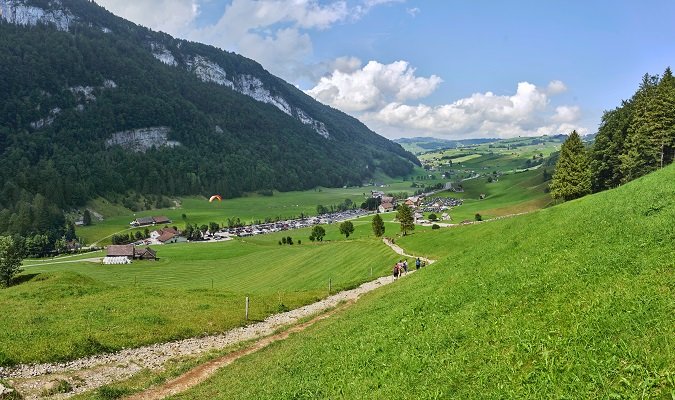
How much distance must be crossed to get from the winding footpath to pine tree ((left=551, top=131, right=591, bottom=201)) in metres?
75.4

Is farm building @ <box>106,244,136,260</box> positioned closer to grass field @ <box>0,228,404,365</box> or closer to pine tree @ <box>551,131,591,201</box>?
grass field @ <box>0,228,404,365</box>

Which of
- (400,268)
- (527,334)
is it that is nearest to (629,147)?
(400,268)

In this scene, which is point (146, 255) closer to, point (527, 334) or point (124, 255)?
point (124, 255)

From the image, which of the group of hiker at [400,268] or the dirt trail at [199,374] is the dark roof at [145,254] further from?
the dirt trail at [199,374]

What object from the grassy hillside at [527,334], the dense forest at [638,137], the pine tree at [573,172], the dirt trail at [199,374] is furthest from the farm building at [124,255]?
the dense forest at [638,137]

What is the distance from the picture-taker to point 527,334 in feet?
46.4

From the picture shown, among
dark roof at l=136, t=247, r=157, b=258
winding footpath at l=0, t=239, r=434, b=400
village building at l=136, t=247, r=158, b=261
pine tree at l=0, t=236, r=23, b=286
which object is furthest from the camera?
dark roof at l=136, t=247, r=157, b=258

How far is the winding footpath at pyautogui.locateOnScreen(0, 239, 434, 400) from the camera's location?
24.0 meters

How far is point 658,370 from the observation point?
9969 mm

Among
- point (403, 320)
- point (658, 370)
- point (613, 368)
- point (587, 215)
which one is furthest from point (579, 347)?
point (587, 215)

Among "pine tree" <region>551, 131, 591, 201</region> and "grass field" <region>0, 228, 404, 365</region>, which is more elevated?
"pine tree" <region>551, 131, 591, 201</region>

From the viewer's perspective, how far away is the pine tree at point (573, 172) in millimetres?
92562

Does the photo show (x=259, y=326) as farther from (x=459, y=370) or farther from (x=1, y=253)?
(x=1, y=253)

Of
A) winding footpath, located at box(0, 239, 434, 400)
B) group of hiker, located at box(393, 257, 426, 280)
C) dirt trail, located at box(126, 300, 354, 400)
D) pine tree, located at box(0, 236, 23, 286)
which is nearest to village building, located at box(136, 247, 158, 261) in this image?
pine tree, located at box(0, 236, 23, 286)
